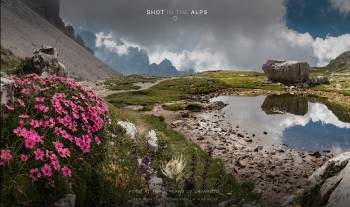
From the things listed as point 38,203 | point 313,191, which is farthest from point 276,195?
point 38,203

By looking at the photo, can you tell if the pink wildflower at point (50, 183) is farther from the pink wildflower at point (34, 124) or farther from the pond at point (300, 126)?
the pond at point (300, 126)

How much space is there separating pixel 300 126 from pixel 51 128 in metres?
34.9

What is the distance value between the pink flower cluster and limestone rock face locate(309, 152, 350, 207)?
7192 mm

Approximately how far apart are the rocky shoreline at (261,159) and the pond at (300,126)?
1512 millimetres

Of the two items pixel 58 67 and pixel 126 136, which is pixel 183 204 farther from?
pixel 58 67

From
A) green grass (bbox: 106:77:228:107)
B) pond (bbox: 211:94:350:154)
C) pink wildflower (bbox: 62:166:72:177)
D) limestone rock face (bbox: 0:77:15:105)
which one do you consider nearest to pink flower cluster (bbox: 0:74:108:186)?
pink wildflower (bbox: 62:166:72:177)

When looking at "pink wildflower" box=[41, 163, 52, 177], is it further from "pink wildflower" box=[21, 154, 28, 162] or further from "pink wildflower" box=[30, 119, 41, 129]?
"pink wildflower" box=[30, 119, 41, 129]

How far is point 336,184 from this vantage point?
1271 centimetres

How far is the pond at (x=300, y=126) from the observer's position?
3067 cm

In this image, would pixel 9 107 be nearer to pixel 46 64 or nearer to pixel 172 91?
pixel 46 64

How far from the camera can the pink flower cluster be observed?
29.0 ft

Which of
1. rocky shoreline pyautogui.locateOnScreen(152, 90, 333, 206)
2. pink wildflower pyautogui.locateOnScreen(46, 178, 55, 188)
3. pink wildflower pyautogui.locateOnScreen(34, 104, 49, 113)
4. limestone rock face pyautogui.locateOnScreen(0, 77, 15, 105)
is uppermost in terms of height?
limestone rock face pyautogui.locateOnScreen(0, 77, 15, 105)

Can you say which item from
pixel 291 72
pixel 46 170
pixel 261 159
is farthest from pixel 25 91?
pixel 291 72

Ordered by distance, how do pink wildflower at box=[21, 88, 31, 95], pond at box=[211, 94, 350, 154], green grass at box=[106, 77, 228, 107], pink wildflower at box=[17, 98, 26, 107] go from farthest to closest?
green grass at box=[106, 77, 228, 107] < pond at box=[211, 94, 350, 154] < pink wildflower at box=[21, 88, 31, 95] < pink wildflower at box=[17, 98, 26, 107]
